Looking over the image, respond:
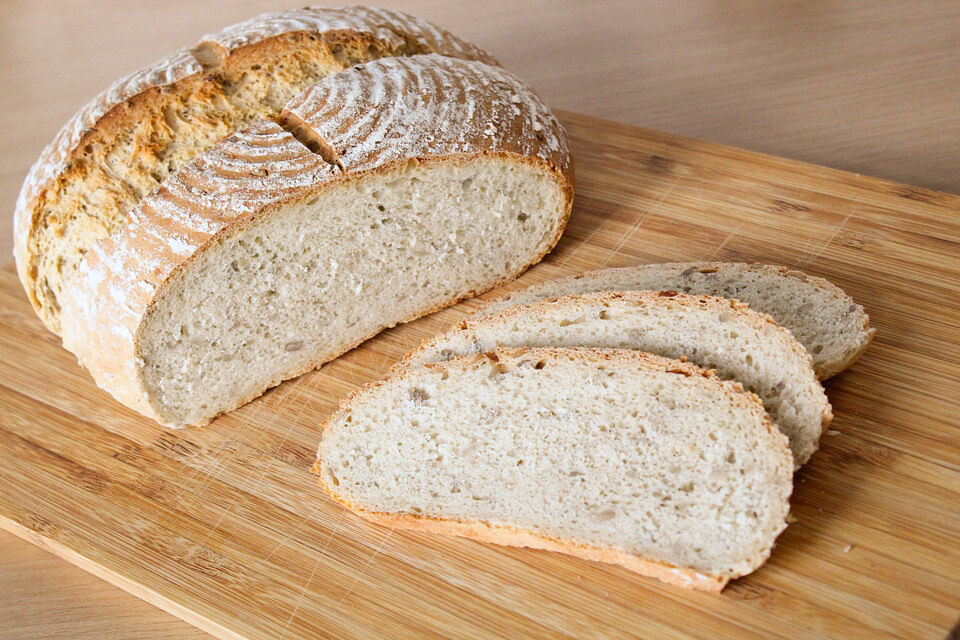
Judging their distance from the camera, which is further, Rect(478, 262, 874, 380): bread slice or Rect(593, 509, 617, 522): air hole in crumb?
Rect(478, 262, 874, 380): bread slice

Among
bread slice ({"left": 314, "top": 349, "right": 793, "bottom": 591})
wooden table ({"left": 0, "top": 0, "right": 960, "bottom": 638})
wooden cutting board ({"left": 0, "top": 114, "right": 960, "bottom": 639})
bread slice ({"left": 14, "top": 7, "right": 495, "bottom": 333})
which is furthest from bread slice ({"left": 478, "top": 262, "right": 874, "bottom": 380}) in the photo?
wooden table ({"left": 0, "top": 0, "right": 960, "bottom": 638})

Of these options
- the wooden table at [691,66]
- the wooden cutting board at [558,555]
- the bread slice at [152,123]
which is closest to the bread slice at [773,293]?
the wooden cutting board at [558,555]

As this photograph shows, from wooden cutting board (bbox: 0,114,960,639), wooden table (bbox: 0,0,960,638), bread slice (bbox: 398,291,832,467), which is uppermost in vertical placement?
wooden table (bbox: 0,0,960,638)

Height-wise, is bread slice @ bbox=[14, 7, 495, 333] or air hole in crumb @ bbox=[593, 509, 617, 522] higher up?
bread slice @ bbox=[14, 7, 495, 333]

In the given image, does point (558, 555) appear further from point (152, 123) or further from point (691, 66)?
point (691, 66)

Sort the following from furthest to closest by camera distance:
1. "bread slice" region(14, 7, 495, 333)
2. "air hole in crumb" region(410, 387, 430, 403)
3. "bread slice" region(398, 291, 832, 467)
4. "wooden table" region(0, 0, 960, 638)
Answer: "wooden table" region(0, 0, 960, 638), "bread slice" region(14, 7, 495, 333), "air hole in crumb" region(410, 387, 430, 403), "bread slice" region(398, 291, 832, 467)

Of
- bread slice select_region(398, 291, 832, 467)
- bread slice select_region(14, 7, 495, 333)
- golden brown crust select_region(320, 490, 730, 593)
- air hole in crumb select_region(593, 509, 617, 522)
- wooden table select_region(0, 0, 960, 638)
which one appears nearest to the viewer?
golden brown crust select_region(320, 490, 730, 593)

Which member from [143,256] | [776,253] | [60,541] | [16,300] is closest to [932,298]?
[776,253]

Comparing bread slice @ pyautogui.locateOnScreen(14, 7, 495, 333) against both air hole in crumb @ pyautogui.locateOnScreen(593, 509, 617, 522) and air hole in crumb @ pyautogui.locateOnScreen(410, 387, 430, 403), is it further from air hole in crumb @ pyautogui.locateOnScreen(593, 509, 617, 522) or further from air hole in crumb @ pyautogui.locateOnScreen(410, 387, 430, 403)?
air hole in crumb @ pyautogui.locateOnScreen(593, 509, 617, 522)
